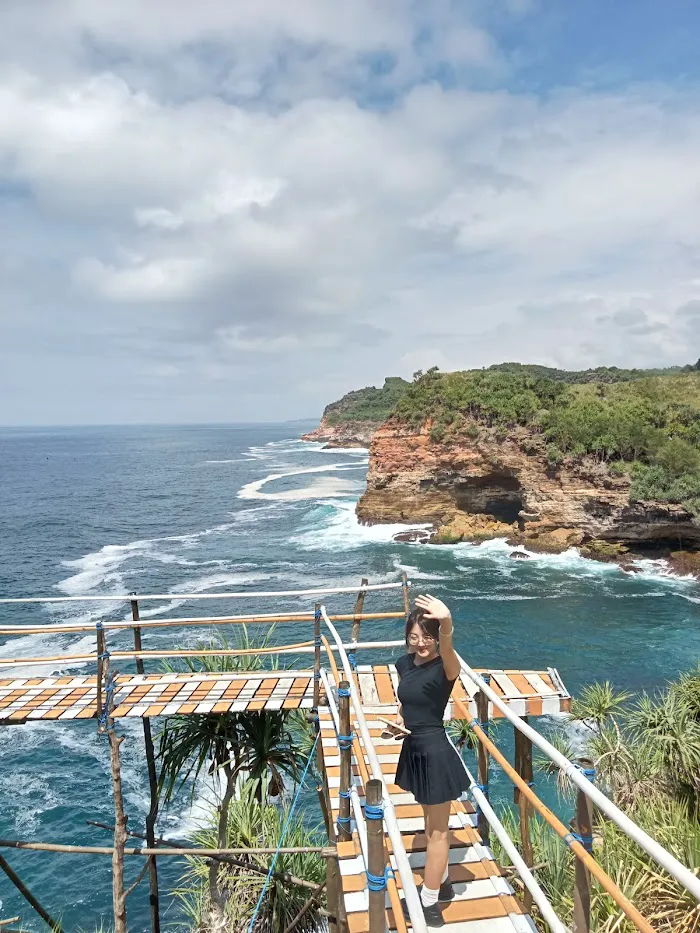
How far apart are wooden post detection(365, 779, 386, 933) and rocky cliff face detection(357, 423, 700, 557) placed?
115 feet

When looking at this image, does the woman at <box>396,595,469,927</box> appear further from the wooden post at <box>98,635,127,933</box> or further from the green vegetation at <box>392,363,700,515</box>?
the green vegetation at <box>392,363,700,515</box>

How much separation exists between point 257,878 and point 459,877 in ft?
19.5

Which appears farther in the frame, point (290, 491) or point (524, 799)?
point (290, 491)

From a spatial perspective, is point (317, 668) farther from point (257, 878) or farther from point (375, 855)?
point (375, 855)

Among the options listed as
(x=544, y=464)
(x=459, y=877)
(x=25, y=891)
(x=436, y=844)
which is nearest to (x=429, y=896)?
(x=436, y=844)

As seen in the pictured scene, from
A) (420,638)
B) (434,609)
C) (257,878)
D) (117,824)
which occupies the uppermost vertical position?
(434,609)

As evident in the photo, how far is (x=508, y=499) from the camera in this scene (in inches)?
1762

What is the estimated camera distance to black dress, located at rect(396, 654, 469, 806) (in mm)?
4305

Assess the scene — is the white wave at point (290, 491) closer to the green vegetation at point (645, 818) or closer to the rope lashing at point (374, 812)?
the green vegetation at point (645, 818)

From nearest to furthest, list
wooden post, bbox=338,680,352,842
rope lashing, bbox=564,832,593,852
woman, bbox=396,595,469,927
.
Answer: rope lashing, bbox=564,832,593,852 → woman, bbox=396,595,469,927 → wooden post, bbox=338,680,352,842

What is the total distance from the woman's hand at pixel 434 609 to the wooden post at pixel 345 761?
51.1 inches

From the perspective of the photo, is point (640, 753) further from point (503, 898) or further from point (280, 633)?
point (280, 633)

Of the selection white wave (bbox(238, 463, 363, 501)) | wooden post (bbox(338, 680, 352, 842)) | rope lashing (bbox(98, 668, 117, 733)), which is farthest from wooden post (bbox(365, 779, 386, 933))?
white wave (bbox(238, 463, 363, 501))

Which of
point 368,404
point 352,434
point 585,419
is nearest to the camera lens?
point 585,419
